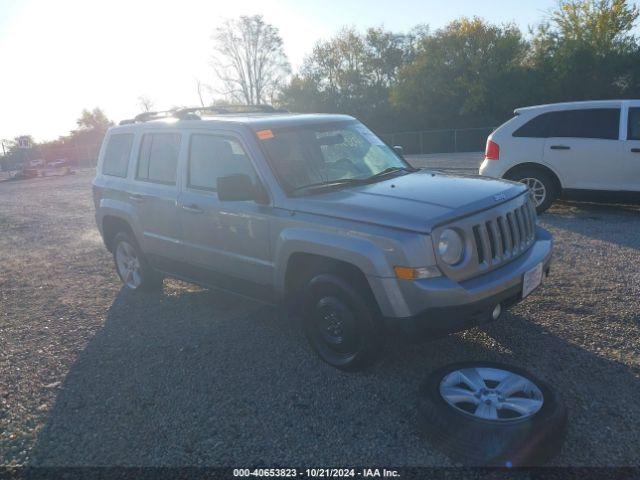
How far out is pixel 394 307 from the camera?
3359mm

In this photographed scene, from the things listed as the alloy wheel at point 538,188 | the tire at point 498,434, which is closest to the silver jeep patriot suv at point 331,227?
the tire at point 498,434

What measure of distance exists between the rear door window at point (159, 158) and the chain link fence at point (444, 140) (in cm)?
2654

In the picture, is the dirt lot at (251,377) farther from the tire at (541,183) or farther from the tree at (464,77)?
the tree at (464,77)

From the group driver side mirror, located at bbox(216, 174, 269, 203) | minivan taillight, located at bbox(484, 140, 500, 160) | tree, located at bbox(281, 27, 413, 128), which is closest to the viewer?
driver side mirror, located at bbox(216, 174, 269, 203)

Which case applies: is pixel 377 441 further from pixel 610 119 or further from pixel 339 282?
pixel 610 119

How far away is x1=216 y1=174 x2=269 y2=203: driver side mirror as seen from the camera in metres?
3.95

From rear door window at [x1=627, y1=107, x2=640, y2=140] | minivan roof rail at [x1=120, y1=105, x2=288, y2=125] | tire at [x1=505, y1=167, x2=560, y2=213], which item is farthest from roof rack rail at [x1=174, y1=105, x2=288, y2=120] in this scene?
rear door window at [x1=627, y1=107, x2=640, y2=140]

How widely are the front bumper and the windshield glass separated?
1274mm

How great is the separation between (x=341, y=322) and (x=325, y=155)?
1524 mm

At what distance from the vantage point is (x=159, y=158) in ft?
17.4

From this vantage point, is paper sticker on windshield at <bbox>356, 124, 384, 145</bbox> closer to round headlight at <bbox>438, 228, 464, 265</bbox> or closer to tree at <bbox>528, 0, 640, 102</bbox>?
round headlight at <bbox>438, 228, 464, 265</bbox>

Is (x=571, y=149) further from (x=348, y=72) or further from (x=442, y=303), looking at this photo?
(x=348, y=72)

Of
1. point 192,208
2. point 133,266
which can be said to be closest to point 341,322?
point 192,208

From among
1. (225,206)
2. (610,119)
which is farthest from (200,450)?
(610,119)
